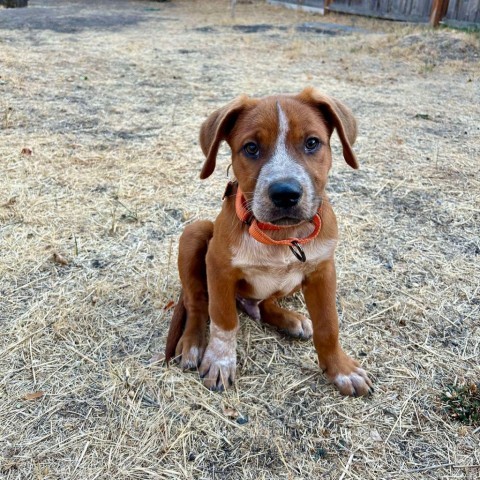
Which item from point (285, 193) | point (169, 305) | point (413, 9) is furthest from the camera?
point (413, 9)

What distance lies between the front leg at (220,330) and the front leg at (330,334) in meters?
0.46

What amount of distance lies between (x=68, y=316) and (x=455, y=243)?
3241 millimetres

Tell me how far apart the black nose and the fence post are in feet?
50.0

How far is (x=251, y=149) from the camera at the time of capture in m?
2.64

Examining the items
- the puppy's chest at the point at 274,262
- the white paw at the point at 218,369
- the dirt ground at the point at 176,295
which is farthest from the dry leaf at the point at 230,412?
the puppy's chest at the point at 274,262

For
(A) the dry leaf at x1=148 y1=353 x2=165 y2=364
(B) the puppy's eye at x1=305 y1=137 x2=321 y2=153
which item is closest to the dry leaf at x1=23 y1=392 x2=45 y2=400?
(A) the dry leaf at x1=148 y1=353 x2=165 y2=364

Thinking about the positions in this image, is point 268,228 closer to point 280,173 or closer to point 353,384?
point 280,173

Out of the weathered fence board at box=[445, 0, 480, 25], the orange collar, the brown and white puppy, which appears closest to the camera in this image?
the brown and white puppy

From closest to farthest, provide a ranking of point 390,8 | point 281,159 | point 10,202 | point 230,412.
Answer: point 281,159 → point 230,412 → point 10,202 → point 390,8

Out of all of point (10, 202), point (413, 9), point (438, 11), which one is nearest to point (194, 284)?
point (10, 202)

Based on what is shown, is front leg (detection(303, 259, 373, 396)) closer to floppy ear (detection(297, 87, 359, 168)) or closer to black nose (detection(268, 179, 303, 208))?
black nose (detection(268, 179, 303, 208))

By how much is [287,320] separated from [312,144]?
1238mm

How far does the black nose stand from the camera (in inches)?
94.4

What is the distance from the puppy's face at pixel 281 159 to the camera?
8.06 ft
